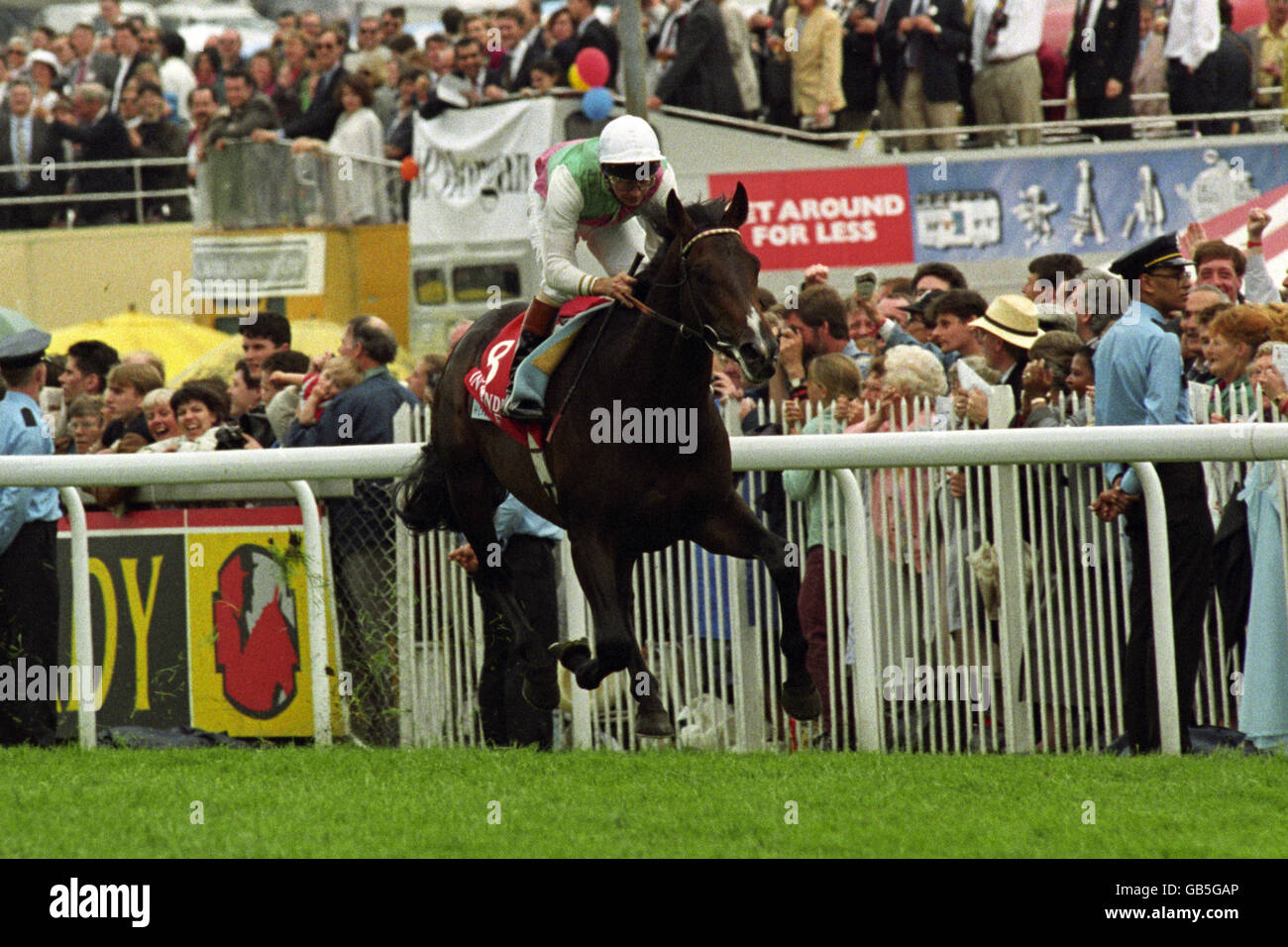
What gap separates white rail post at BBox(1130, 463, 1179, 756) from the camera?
6.90 meters

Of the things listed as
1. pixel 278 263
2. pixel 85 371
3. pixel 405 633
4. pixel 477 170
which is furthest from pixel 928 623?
pixel 278 263

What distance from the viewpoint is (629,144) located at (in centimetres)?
663

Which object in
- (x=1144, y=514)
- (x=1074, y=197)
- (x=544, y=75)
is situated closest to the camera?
(x=1144, y=514)

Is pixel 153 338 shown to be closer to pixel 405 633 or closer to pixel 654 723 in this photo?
pixel 405 633

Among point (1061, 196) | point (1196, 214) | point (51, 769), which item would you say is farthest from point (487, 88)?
point (51, 769)

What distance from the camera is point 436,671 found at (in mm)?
8297

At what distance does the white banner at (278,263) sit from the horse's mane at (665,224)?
11.1 metres

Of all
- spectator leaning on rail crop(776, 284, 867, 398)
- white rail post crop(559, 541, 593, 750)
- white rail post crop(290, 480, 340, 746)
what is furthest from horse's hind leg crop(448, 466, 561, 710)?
spectator leaning on rail crop(776, 284, 867, 398)

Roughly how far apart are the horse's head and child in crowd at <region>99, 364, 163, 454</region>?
16.0 feet

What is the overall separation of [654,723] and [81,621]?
2914 mm

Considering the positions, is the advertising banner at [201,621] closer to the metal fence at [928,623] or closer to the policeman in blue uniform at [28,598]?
the policeman in blue uniform at [28,598]

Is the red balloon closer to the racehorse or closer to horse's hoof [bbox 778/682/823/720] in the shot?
the racehorse
